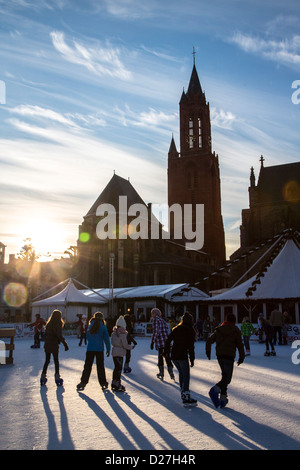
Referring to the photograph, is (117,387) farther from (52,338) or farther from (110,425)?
(110,425)

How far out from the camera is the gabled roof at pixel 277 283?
78.3 ft

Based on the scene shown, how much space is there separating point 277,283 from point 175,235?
156 ft

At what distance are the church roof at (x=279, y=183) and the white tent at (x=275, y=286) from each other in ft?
94.0

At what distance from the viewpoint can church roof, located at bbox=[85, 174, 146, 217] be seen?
6325 centimetres

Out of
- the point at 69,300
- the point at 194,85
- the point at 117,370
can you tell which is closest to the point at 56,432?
the point at 117,370

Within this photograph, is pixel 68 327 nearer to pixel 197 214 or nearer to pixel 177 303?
pixel 177 303

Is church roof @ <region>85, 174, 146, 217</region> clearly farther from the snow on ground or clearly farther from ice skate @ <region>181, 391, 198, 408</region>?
ice skate @ <region>181, 391, 198, 408</region>

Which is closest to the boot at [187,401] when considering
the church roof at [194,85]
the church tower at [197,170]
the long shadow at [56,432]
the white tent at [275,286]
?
the long shadow at [56,432]

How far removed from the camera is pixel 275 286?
24.5m

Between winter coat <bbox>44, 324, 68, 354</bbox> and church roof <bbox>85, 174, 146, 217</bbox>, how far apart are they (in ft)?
178

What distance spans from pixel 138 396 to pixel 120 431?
8.40ft

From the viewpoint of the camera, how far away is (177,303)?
1166 inches

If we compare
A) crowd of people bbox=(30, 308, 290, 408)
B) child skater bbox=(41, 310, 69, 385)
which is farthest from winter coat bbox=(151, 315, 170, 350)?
child skater bbox=(41, 310, 69, 385)

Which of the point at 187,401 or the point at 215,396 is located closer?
the point at 215,396
